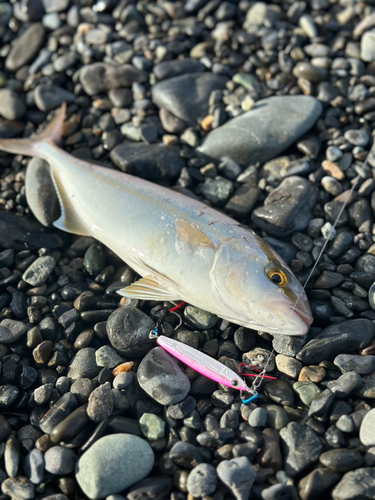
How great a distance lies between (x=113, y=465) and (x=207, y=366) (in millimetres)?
1178

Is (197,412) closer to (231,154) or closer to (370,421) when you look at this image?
(370,421)

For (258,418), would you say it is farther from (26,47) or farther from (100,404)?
(26,47)

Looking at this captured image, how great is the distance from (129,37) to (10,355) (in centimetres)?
553

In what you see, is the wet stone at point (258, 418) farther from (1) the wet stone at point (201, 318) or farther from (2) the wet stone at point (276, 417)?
(1) the wet stone at point (201, 318)

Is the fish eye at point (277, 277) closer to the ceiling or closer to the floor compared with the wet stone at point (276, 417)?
closer to the ceiling

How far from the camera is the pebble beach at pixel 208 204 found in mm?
3311

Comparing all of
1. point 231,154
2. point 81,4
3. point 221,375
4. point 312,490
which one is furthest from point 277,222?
point 81,4

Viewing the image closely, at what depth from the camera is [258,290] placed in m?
3.71

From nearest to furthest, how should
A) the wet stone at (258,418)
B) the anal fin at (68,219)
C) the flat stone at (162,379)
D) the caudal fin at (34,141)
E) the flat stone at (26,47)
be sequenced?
the wet stone at (258,418)
the flat stone at (162,379)
the anal fin at (68,219)
the caudal fin at (34,141)
the flat stone at (26,47)

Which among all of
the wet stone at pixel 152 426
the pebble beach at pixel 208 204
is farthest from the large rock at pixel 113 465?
the wet stone at pixel 152 426

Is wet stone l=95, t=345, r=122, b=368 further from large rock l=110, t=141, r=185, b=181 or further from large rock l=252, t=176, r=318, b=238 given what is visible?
large rock l=110, t=141, r=185, b=181

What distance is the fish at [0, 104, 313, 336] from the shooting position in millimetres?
3713

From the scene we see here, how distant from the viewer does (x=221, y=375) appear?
377cm

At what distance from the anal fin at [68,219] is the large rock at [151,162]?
0.89 metres
